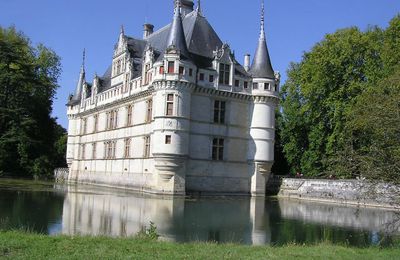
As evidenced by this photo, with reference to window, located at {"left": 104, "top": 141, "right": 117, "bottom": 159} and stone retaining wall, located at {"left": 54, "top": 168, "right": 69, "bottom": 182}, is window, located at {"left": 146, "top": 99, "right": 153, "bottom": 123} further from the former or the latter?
stone retaining wall, located at {"left": 54, "top": 168, "right": 69, "bottom": 182}

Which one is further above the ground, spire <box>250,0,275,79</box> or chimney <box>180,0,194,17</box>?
chimney <box>180,0,194,17</box>

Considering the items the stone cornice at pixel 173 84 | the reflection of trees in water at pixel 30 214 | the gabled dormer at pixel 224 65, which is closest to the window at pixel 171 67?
the stone cornice at pixel 173 84

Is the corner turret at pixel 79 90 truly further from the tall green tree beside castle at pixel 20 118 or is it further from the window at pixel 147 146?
the window at pixel 147 146

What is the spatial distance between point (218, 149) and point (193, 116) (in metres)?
2.70

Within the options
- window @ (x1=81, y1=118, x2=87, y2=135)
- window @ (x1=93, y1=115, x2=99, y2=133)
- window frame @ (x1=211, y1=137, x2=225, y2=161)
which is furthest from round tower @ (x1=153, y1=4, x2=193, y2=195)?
window @ (x1=81, y1=118, x2=87, y2=135)

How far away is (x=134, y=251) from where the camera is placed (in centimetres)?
827

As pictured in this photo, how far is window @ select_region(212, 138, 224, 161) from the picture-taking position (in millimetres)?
31406

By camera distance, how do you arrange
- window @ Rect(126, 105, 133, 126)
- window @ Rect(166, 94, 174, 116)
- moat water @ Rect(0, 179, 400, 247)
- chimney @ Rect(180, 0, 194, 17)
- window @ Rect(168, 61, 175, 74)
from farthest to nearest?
1. chimney @ Rect(180, 0, 194, 17)
2. window @ Rect(126, 105, 133, 126)
3. window @ Rect(166, 94, 174, 116)
4. window @ Rect(168, 61, 175, 74)
5. moat water @ Rect(0, 179, 400, 247)

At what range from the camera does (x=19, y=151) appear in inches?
1607

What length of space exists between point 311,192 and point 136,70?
14766 millimetres

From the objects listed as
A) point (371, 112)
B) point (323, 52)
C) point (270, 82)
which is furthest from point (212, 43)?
point (371, 112)

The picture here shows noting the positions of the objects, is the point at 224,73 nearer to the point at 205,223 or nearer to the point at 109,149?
the point at 109,149

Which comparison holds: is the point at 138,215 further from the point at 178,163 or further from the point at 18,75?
the point at 18,75

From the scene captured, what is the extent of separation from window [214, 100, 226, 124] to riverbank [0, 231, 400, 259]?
22.1 m
